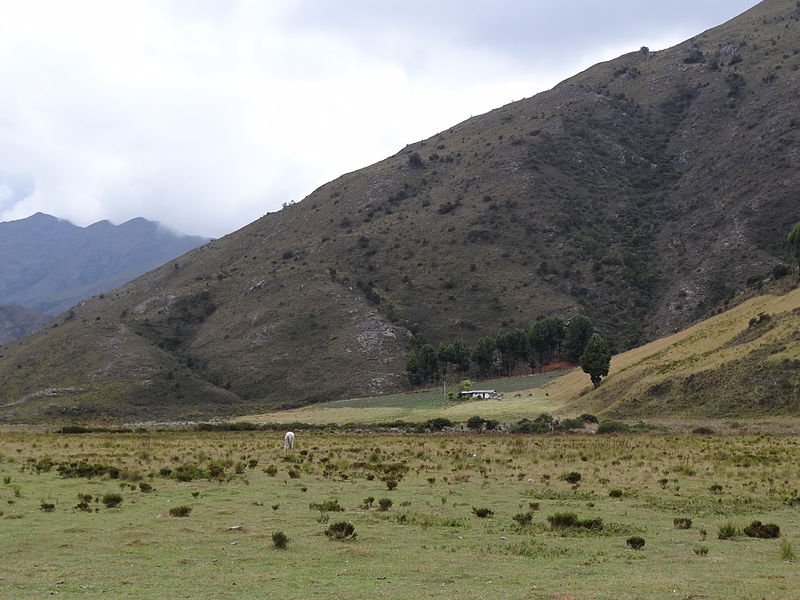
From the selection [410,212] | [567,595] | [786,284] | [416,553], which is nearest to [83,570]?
[416,553]

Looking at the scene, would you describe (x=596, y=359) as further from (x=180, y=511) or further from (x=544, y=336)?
(x=180, y=511)

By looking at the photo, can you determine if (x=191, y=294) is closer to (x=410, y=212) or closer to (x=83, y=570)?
(x=410, y=212)

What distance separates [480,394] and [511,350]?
2681cm

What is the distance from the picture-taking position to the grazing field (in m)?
14.9

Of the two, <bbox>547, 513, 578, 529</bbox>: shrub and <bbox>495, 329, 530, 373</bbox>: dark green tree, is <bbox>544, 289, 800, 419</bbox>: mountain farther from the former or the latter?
<bbox>547, 513, 578, 529</bbox>: shrub

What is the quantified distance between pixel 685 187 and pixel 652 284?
35575 millimetres

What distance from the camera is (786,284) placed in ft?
299

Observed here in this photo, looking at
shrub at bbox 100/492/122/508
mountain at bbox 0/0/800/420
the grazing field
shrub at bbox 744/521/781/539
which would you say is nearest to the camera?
the grazing field

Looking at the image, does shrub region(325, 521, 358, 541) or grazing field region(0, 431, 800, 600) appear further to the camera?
shrub region(325, 521, 358, 541)

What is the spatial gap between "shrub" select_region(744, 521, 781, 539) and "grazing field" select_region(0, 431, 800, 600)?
0.19ft

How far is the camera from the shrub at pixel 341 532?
20.0 metres

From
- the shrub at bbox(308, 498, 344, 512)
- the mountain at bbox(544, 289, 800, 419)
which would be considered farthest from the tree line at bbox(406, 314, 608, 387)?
the shrub at bbox(308, 498, 344, 512)

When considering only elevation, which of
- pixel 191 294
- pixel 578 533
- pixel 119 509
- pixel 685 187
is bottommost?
pixel 578 533

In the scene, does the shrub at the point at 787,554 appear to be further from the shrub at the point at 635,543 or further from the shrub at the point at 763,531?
the shrub at the point at 635,543
